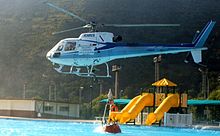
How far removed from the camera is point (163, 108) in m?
36.8

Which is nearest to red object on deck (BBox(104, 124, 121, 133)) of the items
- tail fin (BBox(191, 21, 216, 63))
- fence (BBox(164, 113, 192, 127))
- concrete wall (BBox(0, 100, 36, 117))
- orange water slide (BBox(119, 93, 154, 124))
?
orange water slide (BBox(119, 93, 154, 124))

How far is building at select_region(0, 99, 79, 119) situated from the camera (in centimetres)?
5034

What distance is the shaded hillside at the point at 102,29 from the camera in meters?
73.9

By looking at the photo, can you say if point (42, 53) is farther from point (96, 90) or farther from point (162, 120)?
point (162, 120)

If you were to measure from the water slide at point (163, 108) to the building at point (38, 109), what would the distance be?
15.1m

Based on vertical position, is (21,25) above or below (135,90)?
above

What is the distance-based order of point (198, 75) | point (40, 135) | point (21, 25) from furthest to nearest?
1. point (21, 25)
2. point (198, 75)
3. point (40, 135)

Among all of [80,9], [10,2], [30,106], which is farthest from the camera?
[10,2]

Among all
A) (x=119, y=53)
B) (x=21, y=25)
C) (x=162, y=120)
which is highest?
(x=21, y=25)

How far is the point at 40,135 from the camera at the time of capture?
27.1 meters

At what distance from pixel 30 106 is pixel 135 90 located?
2330 centimetres

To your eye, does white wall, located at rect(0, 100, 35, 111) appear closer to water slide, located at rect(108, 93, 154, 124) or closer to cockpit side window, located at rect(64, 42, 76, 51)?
water slide, located at rect(108, 93, 154, 124)

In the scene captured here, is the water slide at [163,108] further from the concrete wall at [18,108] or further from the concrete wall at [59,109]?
the concrete wall at [18,108]

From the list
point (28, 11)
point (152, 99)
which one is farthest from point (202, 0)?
point (152, 99)
